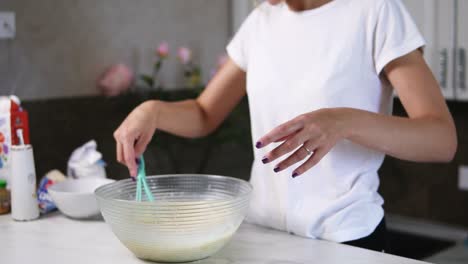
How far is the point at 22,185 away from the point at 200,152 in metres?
1.31

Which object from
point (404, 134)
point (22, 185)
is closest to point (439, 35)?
point (404, 134)

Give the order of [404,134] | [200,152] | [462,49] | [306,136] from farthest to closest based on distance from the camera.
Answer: [200,152]
[462,49]
[404,134]
[306,136]

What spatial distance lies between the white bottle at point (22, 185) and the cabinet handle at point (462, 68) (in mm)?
1531

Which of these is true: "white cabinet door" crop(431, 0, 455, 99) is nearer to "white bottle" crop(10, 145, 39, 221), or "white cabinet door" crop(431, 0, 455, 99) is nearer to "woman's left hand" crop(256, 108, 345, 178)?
"woman's left hand" crop(256, 108, 345, 178)

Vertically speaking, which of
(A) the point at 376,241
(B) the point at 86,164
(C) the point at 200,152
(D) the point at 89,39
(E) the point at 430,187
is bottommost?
(E) the point at 430,187

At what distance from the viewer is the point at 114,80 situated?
2.24m

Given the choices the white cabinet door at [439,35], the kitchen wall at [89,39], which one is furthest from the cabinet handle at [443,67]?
the kitchen wall at [89,39]

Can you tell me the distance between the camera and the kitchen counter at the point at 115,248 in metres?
1.04

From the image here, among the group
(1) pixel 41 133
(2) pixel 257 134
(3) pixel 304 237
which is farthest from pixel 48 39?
(3) pixel 304 237

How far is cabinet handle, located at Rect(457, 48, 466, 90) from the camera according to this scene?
219 cm

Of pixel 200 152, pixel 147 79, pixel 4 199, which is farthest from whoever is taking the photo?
pixel 200 152

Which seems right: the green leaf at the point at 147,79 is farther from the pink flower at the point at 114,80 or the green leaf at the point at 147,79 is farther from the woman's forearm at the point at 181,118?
the woman's forearm at the point at 181,118

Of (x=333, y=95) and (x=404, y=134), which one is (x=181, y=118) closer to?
(x=333, y=95)

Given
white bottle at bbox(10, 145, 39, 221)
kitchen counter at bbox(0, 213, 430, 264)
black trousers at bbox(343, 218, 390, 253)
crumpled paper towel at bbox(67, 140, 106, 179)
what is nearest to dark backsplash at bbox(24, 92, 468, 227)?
crumpled paper towel at bbox(67, 140, 106, 179)
